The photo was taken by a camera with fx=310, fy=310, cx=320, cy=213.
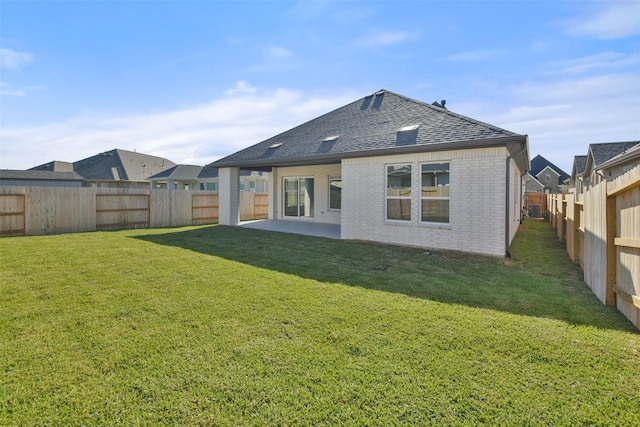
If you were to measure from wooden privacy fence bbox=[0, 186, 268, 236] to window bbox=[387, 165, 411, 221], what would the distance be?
1041 cm

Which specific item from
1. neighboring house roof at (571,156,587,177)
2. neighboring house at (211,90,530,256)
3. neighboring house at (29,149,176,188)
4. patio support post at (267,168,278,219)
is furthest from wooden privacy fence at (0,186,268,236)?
neighboring house roof at (571,156,587,177)

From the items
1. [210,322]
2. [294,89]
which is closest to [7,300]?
[210,322]

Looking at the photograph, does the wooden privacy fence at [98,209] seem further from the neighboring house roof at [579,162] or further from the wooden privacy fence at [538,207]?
the neighboring house roof at [579,162]

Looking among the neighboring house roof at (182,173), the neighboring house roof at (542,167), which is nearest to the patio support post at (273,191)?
the neighboring house roof at (182,173)

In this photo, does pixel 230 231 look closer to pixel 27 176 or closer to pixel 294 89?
pixel 294 89

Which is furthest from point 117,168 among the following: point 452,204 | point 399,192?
point 452,204

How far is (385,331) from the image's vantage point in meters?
3.66

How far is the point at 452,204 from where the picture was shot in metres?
8.49

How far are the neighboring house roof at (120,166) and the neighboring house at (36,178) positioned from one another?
3.81 meters

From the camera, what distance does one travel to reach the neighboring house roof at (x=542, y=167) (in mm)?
44234

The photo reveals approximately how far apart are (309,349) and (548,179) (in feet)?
173

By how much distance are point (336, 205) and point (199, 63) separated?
8.07 meters

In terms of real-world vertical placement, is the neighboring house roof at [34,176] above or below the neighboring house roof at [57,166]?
below

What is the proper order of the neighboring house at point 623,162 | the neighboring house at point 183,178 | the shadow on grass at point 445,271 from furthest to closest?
the neighboring house at point 183,178 < the neighboring house at point 623,162 < the shadow on grass at point 445,271
